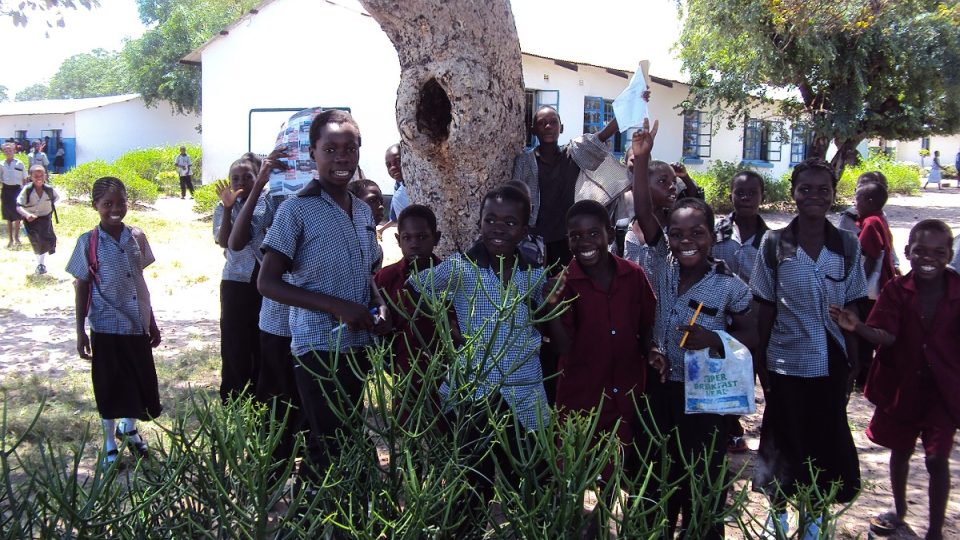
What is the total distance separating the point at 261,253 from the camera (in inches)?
140

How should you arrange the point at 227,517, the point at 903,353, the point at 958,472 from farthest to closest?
1. the point at 958,472
2. the point at 903,353
3. the point at 227,517

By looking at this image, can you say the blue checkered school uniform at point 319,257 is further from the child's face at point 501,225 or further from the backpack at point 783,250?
the backpack at point 783,250

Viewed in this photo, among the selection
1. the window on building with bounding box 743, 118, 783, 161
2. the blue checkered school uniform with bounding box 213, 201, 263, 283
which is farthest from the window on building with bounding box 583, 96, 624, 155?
the blue checkered school uniform with bounding box 213, 201, 263, 283

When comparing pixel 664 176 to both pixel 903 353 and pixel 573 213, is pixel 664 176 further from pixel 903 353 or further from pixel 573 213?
pixel 903 353

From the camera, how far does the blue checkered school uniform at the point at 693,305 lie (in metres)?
2.93

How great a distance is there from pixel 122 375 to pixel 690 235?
2799 millimetres

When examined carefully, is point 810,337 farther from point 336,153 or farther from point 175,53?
point 175,53

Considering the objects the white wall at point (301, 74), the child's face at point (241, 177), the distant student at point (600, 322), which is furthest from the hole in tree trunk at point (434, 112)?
the white wall at point (301, 74)

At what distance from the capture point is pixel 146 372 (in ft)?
13.5

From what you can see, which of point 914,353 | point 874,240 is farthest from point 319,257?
point 874,240

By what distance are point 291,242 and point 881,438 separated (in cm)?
241

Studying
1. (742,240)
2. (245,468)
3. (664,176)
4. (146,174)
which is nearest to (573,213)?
(664,176)

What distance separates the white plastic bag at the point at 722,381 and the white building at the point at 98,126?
1307 inches

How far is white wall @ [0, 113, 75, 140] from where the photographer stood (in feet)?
105
